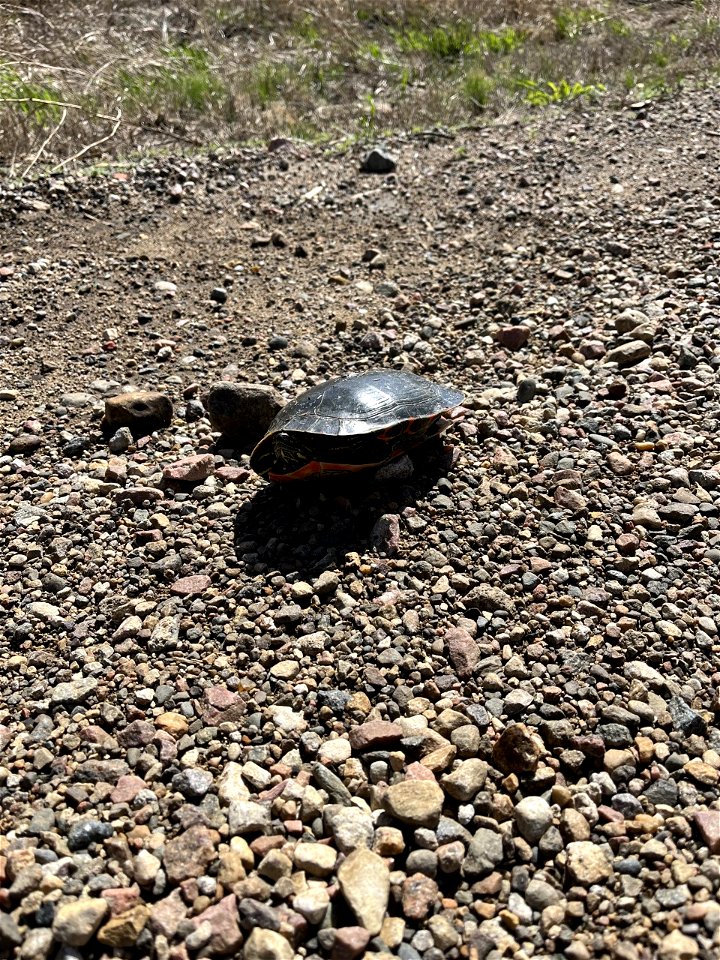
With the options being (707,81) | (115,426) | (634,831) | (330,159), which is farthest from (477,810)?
(707,81)

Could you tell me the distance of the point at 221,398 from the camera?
3.93m

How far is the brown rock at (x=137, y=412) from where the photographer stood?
13.3 ft

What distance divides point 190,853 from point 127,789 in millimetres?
306

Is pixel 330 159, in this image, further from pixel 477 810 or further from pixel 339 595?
pixel 477 810

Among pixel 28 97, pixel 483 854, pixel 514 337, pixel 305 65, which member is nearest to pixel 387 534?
pixel 483 854

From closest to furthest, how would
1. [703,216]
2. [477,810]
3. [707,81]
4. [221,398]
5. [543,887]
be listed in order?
[543,887], [477,810], [221,398], [703,216], [707,81]

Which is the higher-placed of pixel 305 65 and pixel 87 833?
pixel 305 65

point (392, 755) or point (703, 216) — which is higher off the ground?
point (703, 216)

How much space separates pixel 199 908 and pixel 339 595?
1198mm

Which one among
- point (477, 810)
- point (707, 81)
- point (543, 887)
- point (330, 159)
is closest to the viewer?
point (543, 887)

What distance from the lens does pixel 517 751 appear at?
244cm

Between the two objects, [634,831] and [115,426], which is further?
[115,426]

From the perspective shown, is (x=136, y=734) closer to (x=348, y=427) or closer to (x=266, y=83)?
(x=348, y=427)

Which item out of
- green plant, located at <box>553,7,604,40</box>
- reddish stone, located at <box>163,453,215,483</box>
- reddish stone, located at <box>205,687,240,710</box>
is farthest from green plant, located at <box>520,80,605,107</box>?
reddish stone, located at <box>205,687,240,710</box>
